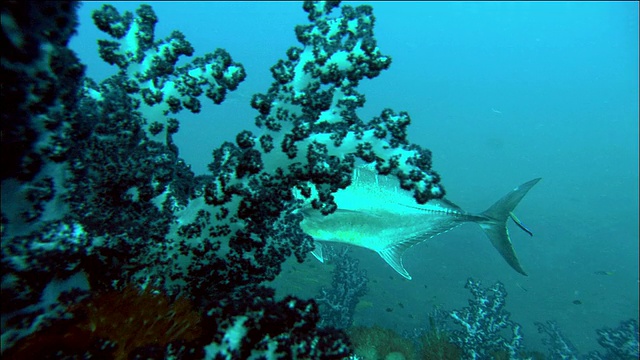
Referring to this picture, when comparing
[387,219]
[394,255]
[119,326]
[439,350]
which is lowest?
[439,350]

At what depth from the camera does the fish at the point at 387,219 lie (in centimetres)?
351

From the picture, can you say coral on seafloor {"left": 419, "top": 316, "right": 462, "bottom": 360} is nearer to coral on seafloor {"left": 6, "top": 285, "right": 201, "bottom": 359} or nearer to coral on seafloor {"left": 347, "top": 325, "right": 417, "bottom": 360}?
coral on seafloor {"left": 347, "top": 325, "right": 417, "bottom": 360}

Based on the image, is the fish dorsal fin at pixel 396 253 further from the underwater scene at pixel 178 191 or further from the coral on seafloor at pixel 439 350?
the coral on seafloor at pixel 439 350

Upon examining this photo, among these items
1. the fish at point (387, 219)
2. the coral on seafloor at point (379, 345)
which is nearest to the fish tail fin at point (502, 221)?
the fish at point (387, 219)

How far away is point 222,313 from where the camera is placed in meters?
1.75

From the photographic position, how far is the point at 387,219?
12.9ft

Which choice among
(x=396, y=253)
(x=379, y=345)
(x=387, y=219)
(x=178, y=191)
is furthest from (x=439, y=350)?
(x=178, y=191)

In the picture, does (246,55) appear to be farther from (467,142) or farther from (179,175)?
(179,175)

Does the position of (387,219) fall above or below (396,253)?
above

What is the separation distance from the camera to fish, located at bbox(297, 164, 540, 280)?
351cm

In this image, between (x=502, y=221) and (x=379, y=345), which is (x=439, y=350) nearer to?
(x=379, y=345)

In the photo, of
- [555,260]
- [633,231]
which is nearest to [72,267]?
[555,260]

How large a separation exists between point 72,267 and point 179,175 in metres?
0.93

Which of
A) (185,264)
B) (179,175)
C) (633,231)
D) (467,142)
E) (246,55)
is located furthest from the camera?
(246,55)
